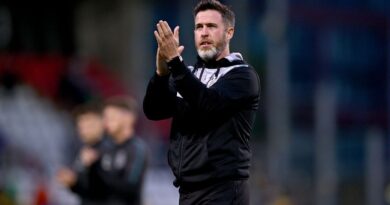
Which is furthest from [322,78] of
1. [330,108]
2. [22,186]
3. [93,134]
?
[93,134]

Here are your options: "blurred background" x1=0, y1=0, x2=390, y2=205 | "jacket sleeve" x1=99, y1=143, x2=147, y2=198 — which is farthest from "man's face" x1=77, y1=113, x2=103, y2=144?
"blurred background" x1=0, y1=0, x2=390, y2=205

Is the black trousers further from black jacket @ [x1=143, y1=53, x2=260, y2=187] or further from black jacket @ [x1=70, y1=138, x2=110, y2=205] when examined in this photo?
black jacket @ [x1=70, y1=138, x2=110, y2=205]

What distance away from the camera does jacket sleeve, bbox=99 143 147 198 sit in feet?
30.6

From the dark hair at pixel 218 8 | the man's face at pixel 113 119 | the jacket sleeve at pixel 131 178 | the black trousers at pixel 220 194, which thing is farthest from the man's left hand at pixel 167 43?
the man's face at pixel 113 119

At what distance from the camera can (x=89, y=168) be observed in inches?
378

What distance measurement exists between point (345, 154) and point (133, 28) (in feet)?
17.7

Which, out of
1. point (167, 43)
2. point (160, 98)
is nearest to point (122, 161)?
point (160, 98)

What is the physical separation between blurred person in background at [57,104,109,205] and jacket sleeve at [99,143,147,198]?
15 cm

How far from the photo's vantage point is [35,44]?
2406 centimetres

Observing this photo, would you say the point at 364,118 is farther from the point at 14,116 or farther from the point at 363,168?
the point at 14,116

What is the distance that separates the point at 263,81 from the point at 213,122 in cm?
1746

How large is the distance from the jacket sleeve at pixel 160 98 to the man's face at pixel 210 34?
0.82ft

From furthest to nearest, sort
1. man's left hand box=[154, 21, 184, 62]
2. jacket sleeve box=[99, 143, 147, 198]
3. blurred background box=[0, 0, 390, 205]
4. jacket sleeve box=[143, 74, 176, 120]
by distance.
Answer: blurred background box=[0, 0, 390, 205] → jacket sleeve box=[99, 143, 147, 198] → jacket sleeve box=[143, 74, 176, 120] → man's left hand box=[154, 21, 184, 62]

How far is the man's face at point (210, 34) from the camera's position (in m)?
6.12
